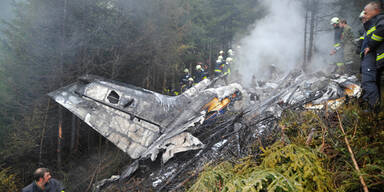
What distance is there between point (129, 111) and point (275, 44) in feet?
63.8

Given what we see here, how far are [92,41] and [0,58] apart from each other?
3298mm

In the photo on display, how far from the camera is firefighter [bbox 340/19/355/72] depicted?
19.9 ft

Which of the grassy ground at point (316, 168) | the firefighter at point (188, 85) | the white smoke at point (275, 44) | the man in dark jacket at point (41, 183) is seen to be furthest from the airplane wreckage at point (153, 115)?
the white smoke at point (275, 44)

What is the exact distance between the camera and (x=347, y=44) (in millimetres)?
6188

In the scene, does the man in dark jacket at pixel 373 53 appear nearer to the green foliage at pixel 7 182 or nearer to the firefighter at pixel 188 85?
the green foliage at pixel 7 182

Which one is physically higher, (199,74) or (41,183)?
(199,74)

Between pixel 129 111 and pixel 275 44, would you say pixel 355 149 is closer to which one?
pixel 129 111

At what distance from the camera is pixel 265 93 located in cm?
1040

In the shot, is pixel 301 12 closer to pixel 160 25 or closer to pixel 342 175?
pixel 160 25

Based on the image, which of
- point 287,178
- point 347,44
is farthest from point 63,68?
point 347,44

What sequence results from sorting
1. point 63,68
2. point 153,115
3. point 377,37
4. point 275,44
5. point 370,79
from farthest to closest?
1. point 275,44
2. point 63,68
3. point 153,115
4. point 370,79
5. point 377,37

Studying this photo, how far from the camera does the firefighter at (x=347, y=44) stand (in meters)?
6.05

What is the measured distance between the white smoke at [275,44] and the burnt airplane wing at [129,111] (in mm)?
14717

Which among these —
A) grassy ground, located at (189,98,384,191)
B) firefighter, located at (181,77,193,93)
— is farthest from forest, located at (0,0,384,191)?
grassy ground, located at (189,98,384,191)
